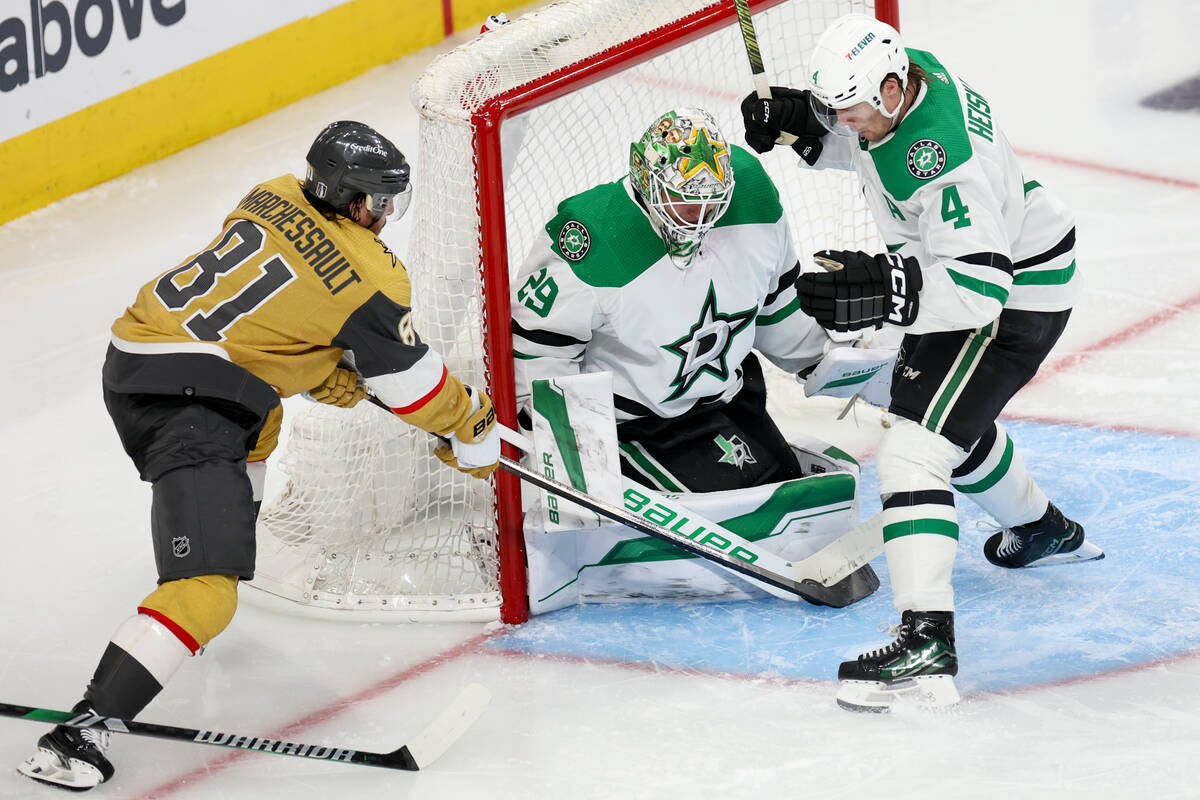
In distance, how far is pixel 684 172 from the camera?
3.05 m

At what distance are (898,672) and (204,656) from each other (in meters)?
1.33

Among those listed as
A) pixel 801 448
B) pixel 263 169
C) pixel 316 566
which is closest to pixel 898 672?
pixel 801 448

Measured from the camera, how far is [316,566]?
349 centimetres

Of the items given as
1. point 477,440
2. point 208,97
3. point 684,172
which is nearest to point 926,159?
point 684,172

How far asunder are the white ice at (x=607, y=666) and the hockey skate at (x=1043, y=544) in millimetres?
40

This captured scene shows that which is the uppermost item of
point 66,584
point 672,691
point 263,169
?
point 263,169

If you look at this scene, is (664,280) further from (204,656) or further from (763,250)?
(204,656)

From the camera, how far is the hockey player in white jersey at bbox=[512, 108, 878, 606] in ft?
10.2

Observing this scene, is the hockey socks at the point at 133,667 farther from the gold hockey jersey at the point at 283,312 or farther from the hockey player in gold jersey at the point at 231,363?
the gold hockey jersey at the point at 283,312

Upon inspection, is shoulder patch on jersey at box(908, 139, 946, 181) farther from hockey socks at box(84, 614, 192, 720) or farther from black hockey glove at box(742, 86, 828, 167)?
hockey socks at box(84, 614, 192, 720)

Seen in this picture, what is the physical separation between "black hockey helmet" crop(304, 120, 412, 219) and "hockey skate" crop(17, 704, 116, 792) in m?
0.99


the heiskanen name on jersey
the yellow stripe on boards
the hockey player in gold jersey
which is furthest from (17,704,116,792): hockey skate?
the yellow stripe on boards

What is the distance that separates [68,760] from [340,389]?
2.61 feet

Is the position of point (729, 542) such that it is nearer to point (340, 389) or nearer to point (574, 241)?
point (574, 241)
